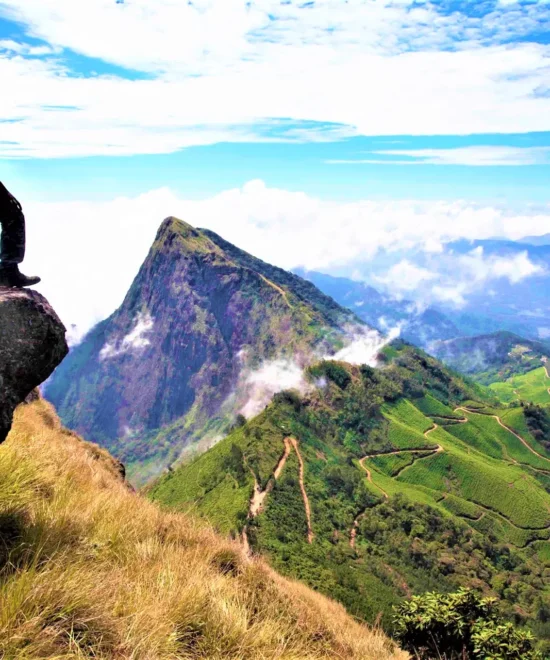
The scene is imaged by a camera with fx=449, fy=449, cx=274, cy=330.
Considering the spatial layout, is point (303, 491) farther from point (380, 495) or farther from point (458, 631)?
point (458, 631)

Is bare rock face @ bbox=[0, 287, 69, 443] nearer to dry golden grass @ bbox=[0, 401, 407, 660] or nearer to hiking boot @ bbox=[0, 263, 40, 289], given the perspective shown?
hiking boot @ bbox=[0, 263, 40, 289]

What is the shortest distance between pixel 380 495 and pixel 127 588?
142m

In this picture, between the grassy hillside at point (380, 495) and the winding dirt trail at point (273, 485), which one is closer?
the grassy hillside at point (380, 495)

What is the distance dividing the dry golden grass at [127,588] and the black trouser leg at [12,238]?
10.2 ft

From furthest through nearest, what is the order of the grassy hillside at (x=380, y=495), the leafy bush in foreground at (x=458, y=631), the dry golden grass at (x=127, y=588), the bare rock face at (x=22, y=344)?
1. the grassy hillside at (x=380, y=495)
2. the leafy bush in foreground at (x=458, y=631)
3. the bare rock face at (x=22, y=344)
4. the dry golden grass at (x=127, y=588)

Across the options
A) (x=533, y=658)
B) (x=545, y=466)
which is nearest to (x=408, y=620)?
(x=533, y=658)

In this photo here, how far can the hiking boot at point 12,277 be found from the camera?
21.5ft

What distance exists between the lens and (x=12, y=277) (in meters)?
6.64

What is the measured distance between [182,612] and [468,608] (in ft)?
34.3

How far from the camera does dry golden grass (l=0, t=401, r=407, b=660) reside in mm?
4918

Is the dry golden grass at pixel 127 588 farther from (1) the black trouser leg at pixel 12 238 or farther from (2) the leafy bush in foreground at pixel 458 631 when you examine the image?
(1) the black trouser leg at pixel 12 238

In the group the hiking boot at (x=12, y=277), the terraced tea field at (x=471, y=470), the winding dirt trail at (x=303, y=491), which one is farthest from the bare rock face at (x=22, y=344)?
the terraced tea field at (x=471, y=470)

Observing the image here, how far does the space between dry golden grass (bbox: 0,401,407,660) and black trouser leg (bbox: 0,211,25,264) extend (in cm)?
312

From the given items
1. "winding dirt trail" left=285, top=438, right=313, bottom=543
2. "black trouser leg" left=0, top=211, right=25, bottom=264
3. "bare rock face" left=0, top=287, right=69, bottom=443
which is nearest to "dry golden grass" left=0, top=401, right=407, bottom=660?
"bare rock face" left=0, top=287, right=69, bottom=443
